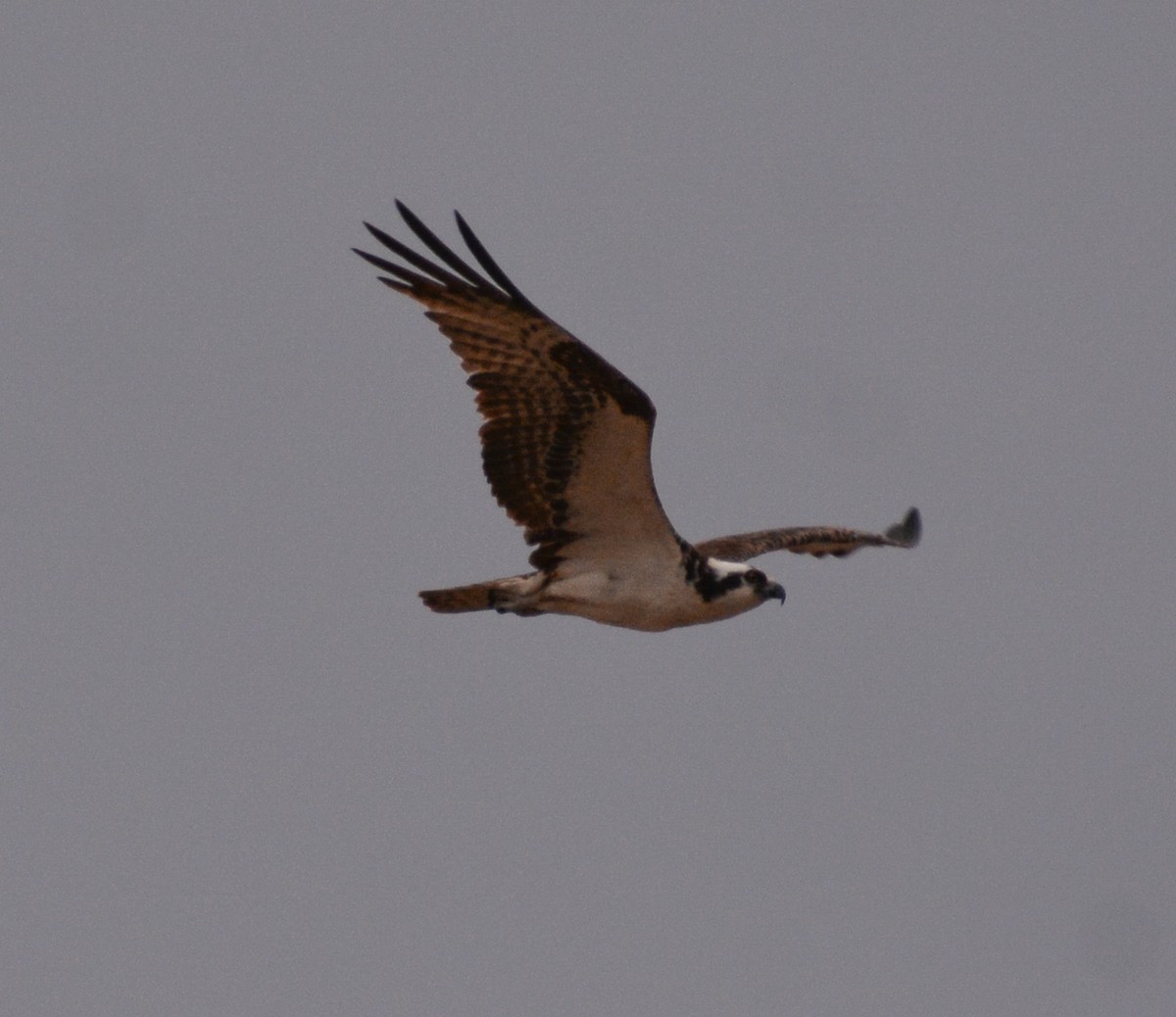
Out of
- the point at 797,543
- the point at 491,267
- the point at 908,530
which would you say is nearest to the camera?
the point at 491,267

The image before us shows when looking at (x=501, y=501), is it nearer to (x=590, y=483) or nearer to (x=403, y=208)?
(x=590, y=483)

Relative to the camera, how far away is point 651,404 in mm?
12391

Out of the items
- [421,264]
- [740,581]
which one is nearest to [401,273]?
[421,264]

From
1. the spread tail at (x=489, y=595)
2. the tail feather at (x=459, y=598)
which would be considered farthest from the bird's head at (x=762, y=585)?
the tail feather at (x=459, y=598)

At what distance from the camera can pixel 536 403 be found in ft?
41.3

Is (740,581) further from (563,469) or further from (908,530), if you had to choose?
(908,530)

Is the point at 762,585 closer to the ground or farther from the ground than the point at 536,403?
closer to the ground

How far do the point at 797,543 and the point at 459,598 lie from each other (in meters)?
3.67

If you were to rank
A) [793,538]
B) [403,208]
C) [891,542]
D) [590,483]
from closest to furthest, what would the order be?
[403,208] < [590,483] < [793,538] < [891,542]

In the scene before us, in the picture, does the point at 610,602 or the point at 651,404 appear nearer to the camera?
the point at 651,404

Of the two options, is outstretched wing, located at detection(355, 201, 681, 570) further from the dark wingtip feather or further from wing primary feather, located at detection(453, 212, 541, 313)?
the dark wingtip feather

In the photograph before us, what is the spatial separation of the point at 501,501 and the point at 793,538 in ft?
12.3

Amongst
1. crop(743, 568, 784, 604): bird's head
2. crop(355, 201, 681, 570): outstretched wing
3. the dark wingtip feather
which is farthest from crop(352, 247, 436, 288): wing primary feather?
the dark wingtip feather

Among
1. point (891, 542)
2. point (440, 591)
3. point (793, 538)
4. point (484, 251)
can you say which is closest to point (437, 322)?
point (484, 251)
